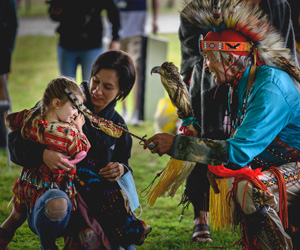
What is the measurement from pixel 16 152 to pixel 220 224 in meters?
1.24

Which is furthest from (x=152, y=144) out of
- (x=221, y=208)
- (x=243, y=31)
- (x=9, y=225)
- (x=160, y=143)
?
(x=9, y=225)

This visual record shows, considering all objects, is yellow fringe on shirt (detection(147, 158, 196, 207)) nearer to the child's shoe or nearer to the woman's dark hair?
the woman's dark hair

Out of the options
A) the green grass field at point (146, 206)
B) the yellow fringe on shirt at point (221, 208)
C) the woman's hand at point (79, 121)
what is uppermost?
the woman's hand at point (79, 121)

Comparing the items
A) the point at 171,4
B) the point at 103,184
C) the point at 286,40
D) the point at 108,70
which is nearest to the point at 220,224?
the point at 103,184

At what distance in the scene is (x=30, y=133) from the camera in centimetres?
243

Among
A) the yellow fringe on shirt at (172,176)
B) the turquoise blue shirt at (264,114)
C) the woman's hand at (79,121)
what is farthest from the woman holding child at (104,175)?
the turquoise blue shirt at (264,114)

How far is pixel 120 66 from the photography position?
2734 mm

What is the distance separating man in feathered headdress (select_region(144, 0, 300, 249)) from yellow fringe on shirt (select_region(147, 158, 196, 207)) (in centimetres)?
16

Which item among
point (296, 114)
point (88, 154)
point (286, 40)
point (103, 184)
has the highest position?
point (286, 40)

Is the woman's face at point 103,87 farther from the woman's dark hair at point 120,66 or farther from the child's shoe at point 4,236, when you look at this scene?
the child's shoe at point 4,236

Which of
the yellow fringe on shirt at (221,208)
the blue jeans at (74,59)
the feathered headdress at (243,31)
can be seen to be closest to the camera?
the feathered headdress at (243,31)

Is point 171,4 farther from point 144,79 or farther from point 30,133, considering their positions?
point 30,133

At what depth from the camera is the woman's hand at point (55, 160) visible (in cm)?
237

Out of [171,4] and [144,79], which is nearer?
[144,79]
